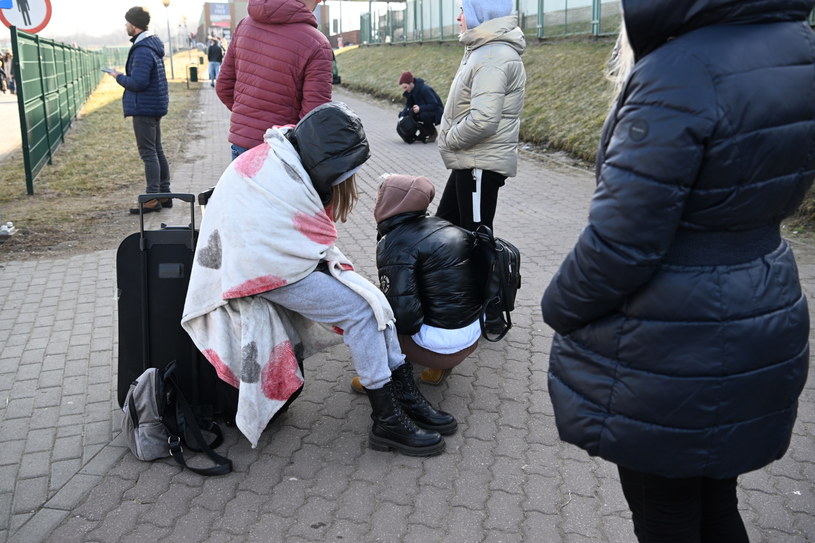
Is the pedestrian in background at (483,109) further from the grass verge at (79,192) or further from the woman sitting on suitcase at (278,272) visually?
the grass verge at (79,192)

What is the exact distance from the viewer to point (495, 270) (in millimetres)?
3703

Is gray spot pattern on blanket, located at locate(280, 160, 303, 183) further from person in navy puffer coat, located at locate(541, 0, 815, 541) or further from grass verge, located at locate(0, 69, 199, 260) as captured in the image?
grass verge, located at locate(0, 69, 199, 260)

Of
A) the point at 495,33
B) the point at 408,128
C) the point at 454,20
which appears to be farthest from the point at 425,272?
the point at 454,20

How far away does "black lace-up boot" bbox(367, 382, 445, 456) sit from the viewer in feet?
11.1

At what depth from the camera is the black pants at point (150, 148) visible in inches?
306

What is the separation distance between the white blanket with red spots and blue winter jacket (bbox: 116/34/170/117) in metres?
4.89

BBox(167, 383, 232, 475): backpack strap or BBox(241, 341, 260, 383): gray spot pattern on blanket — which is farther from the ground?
BBox(241, 341, 260, 383): gray spot pattern on blanket

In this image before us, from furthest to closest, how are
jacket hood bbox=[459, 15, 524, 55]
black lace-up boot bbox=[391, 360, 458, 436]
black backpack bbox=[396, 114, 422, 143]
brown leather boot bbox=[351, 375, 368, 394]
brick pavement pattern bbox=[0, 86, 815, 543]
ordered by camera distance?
black backpack bbox=[396, 114, 422, 143] < jacket hood bbox=[459, 15, 524, 55] < brown leather boot bbox=[351, 375, 368, 394] < black lace-up boot bbox=[391, 360, 458, 436] < brick pavement pattern bbox=[0, 86, 815, 543]

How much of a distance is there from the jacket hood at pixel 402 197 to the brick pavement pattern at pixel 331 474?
93 centimetres

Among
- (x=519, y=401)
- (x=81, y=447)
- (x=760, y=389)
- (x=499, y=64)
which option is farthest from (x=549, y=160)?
(x=760, y=389)

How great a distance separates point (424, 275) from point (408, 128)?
10417mm

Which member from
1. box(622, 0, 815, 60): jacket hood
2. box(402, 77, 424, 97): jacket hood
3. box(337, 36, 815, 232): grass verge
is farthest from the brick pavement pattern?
box(402, 77, 424, 97): jacket hood

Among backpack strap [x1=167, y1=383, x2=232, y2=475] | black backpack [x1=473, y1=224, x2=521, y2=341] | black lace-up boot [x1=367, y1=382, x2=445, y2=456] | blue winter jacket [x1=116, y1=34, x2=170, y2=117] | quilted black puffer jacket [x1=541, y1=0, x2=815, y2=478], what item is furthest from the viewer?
blue winter jacket [x1=116, y1=34, x2=170, y2=117]

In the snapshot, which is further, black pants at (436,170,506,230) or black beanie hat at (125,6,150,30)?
black beanie hat at (125,6,150,30)
